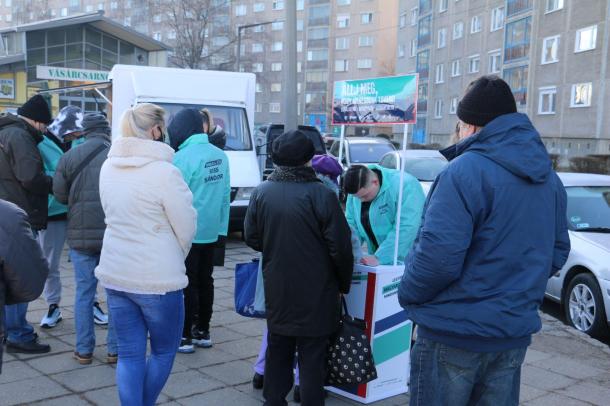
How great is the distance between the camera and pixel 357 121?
5203 millimetres

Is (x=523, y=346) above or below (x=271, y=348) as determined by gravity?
above

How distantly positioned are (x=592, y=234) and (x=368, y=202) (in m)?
3.50

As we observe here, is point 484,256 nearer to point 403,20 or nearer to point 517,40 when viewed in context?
point 517,40

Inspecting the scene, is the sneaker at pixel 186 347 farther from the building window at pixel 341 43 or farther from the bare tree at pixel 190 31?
the building window at pixel 341 43

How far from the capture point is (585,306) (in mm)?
6559

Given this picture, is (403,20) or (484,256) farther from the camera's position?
(403,20)

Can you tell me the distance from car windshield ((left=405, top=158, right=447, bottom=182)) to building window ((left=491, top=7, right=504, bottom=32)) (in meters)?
30.7

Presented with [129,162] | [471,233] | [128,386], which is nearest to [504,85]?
[471,233]

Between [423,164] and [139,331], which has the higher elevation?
[423,164]

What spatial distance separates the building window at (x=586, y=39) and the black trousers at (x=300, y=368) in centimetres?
3168

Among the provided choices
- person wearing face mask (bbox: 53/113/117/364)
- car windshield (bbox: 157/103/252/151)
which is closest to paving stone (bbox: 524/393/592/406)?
person wearing face mask (bbox: 53/113/117/364)

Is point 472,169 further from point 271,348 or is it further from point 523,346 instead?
point 271,348

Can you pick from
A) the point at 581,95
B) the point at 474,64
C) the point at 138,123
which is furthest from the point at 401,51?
the point at 138,123

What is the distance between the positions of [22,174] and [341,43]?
75248mm
